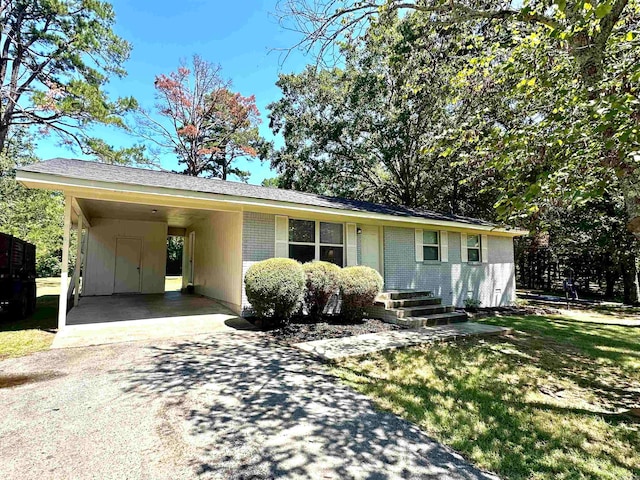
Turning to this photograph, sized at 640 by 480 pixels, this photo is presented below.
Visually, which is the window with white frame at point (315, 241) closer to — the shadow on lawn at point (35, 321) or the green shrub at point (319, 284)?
the green shrub at point (319, 284)

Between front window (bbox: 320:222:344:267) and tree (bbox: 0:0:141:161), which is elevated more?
tree (bbox: 0:0:141:161)

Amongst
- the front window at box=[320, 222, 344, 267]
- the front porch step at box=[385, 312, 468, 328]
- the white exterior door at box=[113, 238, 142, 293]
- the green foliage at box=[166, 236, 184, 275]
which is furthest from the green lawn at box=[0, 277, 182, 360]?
the green foliage at box=[166, 236, 184, 275]

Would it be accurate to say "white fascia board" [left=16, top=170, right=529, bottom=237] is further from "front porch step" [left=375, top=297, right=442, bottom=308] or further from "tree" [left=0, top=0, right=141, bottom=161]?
"tree" [left=0, top=0, right=141, bottom=161]

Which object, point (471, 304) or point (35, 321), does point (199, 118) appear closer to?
point (35, 321)

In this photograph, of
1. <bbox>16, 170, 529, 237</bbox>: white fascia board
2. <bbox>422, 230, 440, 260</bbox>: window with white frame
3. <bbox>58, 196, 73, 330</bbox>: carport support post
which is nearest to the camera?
<bbox>16, 170, 529, 237</bbox>: white fascia board

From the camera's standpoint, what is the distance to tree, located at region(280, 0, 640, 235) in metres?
3.67

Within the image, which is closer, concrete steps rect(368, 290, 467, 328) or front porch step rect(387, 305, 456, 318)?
concrete steps rect(368, 290, 467, 328)

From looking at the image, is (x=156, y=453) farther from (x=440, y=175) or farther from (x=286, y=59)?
(x=440, y=175)

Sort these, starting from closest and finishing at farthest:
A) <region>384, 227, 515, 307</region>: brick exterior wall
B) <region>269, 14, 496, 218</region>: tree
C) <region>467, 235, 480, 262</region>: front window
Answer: <region>384, 227, 515, 307</region>: brick exterior wall → <region>467, 235, 480, 262</region>: front window → <region>269, 14, 496, 218</region>: tree

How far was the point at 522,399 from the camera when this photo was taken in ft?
12.6

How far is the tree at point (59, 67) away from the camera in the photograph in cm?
1268

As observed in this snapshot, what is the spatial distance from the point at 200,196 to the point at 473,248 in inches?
386

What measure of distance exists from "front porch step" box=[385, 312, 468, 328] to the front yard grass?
1366 millimetres

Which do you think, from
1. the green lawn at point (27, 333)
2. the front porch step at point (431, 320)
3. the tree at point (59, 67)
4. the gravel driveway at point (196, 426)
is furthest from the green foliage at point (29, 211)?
the front porch step at point (431, 320)
